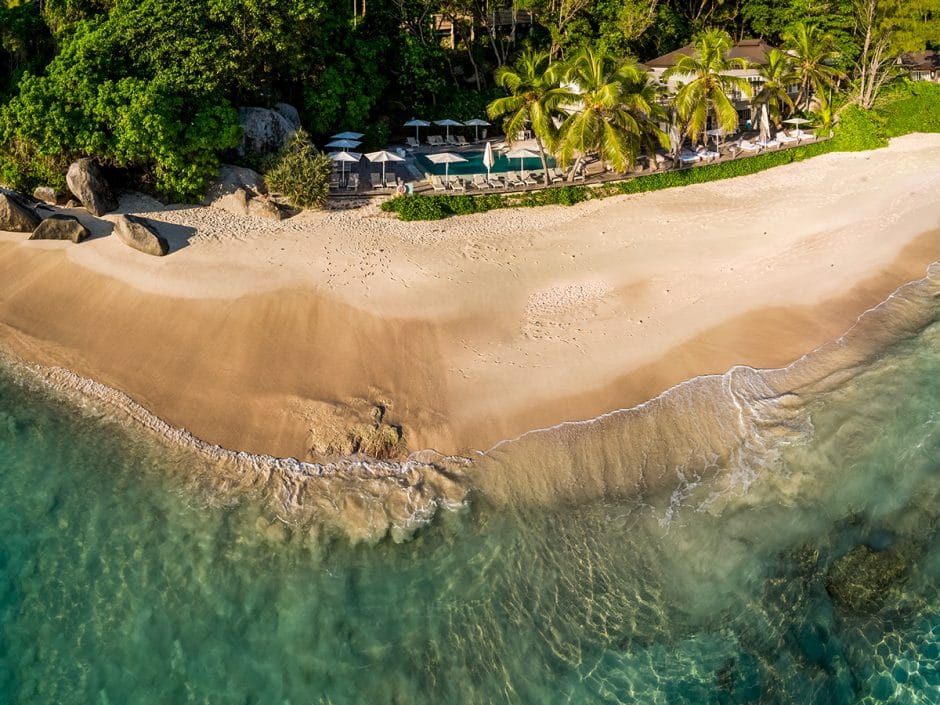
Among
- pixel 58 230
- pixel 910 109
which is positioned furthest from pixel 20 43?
pixel 910 109

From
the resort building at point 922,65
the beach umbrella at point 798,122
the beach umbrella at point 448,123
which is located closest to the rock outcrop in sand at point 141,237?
the beach umbrella at point 448,123

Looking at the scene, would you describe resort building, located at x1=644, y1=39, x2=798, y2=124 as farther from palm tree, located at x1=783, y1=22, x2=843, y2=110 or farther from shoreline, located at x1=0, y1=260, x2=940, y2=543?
shoreline, located at x1=0, y1=260, x2=940, y2=543

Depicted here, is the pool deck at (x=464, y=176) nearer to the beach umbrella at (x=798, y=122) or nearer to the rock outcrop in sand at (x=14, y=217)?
the beach umbrella at (x=798, y=122)

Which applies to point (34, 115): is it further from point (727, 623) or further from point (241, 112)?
point (727, 623)

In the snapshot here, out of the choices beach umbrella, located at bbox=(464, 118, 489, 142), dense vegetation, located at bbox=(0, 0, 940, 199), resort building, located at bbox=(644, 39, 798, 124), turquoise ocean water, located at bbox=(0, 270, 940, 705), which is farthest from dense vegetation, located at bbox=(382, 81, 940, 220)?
turquoise ocean water, located at bbox=(0, 270, 940, 705)

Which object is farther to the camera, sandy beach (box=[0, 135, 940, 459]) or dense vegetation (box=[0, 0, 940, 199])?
dense vegetation (box=[0, 0, 940, 199])

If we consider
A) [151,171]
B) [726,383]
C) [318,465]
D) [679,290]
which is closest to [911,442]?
[726,383]
